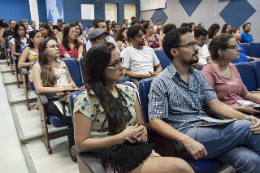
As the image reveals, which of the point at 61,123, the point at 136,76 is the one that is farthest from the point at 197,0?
the point at 61,123

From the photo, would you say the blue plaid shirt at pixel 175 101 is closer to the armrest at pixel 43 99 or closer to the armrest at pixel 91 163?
the armrest at pixel 91 163

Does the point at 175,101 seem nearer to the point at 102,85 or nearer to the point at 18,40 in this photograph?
the point at 102,85

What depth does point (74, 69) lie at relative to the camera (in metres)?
2.43

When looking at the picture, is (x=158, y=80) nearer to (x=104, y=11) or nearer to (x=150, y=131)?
(x=150, y=131)

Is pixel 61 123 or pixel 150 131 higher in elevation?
pixel 150 131

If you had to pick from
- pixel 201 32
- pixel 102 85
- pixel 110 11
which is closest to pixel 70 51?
pixel 201 32

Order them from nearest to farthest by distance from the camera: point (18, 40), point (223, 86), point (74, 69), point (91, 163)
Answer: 1. point (91, 163)
2. point (223, 86)
3. point (74, 69)
4. point (18, 40)

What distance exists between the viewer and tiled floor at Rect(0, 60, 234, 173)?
1.86 meters

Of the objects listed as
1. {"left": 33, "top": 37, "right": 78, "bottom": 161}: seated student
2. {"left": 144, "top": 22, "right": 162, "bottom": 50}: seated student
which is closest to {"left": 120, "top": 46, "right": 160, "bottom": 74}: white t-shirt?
{"left": 33, "top": 37, "right": 78, "bottom": 161}: seated student

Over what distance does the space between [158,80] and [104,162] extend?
0.64 m

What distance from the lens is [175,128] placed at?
1357 mm

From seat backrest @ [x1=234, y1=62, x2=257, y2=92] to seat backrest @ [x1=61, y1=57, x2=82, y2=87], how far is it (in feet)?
5.96

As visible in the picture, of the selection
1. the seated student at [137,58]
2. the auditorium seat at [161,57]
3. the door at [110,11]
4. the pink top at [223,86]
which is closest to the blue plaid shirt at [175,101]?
the pink top at [223,86]

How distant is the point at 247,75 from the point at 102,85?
1747mm
